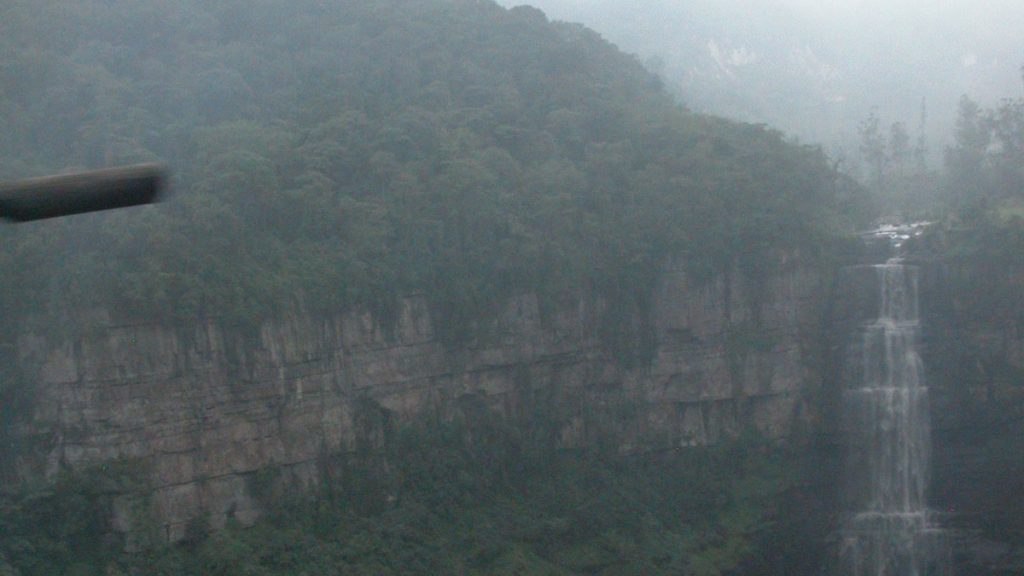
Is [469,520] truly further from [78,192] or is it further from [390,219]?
[78,192]

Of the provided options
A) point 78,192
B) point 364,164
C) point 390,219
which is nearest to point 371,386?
point 390,219

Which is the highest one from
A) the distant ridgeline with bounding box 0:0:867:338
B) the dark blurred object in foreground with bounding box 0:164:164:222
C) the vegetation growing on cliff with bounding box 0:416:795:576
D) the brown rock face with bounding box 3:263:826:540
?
the distant ridgeline with bounding box 0:0:867:338

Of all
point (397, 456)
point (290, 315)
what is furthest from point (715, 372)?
point (290, 315)

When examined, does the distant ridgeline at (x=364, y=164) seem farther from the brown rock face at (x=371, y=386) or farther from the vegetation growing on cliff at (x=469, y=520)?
the vegetation growing on cliff at (x=469, y=520)

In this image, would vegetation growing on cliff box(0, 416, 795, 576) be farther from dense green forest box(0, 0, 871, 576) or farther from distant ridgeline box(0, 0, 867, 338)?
distant ridgeline box(0, 0, 867, 338)

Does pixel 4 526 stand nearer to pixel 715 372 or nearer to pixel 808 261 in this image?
pixel 715 372

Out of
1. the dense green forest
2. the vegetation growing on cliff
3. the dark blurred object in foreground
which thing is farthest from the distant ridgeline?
the dark blurred object in foreground

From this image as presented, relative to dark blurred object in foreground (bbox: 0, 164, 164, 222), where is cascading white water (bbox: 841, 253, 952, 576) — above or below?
below
